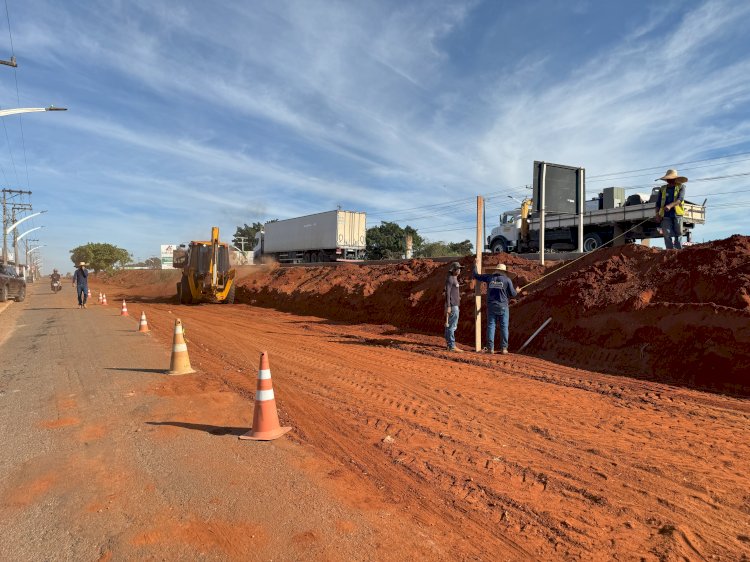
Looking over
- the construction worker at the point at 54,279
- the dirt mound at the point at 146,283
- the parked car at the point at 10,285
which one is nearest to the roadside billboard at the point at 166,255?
the dirt mound at the point at 146,283

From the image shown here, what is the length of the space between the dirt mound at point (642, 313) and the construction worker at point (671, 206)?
487mm

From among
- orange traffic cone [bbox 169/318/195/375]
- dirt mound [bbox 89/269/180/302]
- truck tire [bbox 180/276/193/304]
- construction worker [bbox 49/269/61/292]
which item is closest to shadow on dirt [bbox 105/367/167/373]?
orange traffic cone [bbox 169/318/195/375]

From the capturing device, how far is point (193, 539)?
2.90 m

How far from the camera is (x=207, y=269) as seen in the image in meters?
19.8

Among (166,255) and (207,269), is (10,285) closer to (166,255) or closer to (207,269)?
(207,269)

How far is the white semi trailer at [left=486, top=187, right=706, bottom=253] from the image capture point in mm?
17453

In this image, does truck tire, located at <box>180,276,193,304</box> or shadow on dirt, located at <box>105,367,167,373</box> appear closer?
shadow on dirt, located at <box>105,367,167,373</box>

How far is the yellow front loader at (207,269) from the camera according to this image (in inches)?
775

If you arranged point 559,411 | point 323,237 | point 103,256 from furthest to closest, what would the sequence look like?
point 103,256 → point 323,237 → point 559,411

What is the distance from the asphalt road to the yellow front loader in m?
13.5

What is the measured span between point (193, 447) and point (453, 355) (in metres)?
5.98

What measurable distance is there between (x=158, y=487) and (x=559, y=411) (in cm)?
438

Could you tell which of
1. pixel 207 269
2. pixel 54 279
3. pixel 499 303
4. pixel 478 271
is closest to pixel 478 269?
pixel 478 271

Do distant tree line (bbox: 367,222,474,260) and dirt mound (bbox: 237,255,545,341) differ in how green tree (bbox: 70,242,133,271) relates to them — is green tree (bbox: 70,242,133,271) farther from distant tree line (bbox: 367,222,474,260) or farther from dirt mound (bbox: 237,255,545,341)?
dirt mound (bbox: 237,255,545,341)
